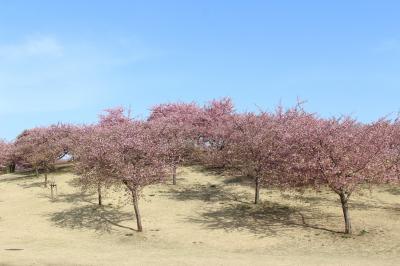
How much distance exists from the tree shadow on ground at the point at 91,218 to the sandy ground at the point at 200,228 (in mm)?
72

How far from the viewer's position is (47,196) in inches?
1748

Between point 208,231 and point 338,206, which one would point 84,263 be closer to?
point 208,231

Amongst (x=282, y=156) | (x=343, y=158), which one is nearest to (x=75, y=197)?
(x=282, y=156)

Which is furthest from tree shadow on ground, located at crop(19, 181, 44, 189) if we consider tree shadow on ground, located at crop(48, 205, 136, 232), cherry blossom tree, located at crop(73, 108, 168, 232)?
cherry blossom tree, located at crop(73, 108, 168, 232)

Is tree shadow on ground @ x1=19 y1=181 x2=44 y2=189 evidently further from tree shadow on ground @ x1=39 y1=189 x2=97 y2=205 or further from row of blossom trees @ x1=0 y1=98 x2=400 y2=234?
row of blossom trees @ x1=0 y1=98 x2=400 y2=234

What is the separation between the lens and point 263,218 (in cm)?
3394

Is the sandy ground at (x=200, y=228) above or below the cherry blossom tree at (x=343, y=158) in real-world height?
below

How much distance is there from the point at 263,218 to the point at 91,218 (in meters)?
12.3

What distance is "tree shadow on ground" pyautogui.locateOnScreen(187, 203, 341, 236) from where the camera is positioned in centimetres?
3142

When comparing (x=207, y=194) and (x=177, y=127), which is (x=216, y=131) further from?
(x=207, y=194)

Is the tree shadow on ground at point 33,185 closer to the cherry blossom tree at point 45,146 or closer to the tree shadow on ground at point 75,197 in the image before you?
the cherry blossom tree at point 45,146

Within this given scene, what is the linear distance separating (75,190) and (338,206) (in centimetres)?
2396

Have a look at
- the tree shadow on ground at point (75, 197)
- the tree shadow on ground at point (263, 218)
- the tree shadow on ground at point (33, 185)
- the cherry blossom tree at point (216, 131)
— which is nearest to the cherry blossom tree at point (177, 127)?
the cherry blossom tree at point (216, 131)

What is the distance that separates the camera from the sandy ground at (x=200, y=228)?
2411 cm
